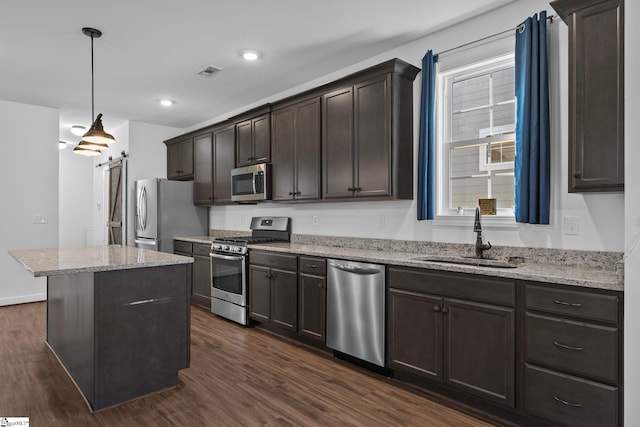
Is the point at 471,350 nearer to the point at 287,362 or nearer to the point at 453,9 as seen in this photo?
the point at 287,362

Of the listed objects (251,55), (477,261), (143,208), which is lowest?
(477,261)

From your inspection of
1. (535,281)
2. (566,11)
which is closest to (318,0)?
(566,11)

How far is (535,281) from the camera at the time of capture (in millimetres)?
2131

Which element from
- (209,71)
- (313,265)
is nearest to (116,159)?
(209,71)

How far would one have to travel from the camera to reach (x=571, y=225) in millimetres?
2518

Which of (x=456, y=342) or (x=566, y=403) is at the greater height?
(x=456, y=342)

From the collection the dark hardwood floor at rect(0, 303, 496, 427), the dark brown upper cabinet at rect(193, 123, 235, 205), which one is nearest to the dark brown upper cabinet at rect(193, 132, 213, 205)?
the dark brown upper cabinet at rect(193, 123, 235, 205)

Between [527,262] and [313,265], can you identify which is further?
[313,265]

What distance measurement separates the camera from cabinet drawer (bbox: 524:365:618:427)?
1.89 m

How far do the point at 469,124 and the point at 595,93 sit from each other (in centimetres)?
108

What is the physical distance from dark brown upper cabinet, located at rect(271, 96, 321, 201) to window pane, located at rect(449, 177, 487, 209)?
1280 millimetres

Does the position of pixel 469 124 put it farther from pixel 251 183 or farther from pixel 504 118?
pixel 251 183

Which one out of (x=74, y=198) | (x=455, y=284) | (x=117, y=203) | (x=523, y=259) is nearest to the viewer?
(x=455, y=284)

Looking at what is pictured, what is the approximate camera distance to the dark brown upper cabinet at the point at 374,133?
10.7 ft
